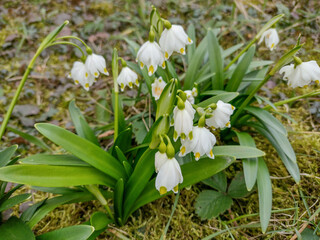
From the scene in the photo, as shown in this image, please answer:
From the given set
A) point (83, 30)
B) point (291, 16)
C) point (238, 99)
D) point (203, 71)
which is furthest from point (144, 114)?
point (291, 16)

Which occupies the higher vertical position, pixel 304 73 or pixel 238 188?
pixel 304 73

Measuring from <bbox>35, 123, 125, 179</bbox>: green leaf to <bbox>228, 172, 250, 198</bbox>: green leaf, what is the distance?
701mm

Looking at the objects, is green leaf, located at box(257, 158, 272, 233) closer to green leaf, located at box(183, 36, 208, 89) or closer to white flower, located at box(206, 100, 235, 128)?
white flower, located at box(206, 100, 235, 128)

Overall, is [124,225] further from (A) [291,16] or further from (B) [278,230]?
(A) [291,16]

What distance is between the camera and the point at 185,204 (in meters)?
1.69

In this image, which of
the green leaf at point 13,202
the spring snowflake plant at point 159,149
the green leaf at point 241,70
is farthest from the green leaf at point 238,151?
the green leaf at point 13,202

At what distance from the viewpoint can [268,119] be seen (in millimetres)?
1569

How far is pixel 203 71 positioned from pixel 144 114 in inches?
19.9

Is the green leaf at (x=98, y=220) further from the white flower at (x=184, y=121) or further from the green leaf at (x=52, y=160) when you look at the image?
the white flower at (x=184, y=121)

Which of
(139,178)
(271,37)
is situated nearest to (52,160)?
(139,178)

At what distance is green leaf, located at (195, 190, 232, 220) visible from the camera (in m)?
1.55

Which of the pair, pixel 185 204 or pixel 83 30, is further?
pixel 83 30

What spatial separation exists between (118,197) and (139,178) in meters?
0.16

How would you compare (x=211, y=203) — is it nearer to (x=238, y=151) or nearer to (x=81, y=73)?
(x=238, y=151)
